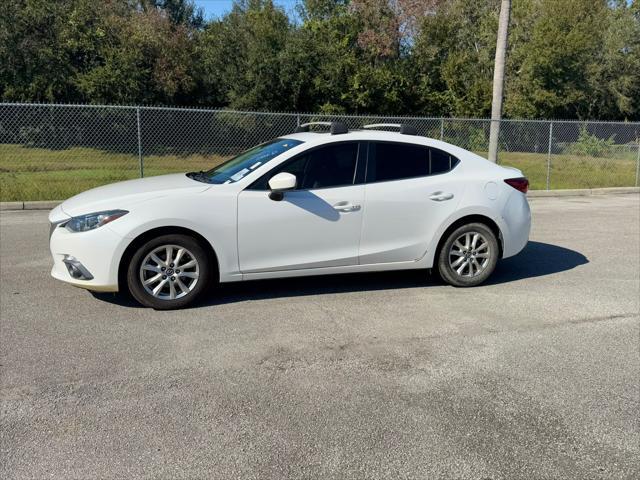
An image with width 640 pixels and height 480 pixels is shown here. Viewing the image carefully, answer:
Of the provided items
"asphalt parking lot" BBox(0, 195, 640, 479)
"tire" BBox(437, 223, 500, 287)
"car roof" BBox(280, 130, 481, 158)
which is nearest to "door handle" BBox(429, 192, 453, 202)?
"tire" BBox(437, 223, 500, 287)

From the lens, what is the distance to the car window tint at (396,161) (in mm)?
5562

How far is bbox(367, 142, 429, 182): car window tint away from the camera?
556 cm

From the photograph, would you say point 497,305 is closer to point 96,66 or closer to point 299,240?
point 299,240

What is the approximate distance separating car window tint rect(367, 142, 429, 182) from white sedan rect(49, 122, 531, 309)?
1 cm

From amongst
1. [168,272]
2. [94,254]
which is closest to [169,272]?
[168,272]

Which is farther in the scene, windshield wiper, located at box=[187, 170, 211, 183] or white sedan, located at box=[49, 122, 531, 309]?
windshield wiper, located at box=[187, 170, 211, 183]

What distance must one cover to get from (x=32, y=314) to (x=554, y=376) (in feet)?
13.7

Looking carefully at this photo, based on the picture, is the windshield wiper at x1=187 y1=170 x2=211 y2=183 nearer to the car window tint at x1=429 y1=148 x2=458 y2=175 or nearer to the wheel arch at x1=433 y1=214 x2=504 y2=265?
the car window tint at x1=429 y1=148 x2=458 y2=175

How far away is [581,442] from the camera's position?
308 cm

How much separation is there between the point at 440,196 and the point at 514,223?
97 centimetres

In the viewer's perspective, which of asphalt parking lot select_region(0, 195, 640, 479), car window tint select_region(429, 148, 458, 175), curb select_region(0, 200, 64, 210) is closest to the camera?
asphalt parking lot select_region(0, 195, 640, 479)

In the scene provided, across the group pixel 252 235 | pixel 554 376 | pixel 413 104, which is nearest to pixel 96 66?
pixel 413 104

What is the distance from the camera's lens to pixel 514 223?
238 inches

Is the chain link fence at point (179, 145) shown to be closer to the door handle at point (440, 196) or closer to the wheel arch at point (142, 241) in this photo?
the door handle at point (440, 196)
